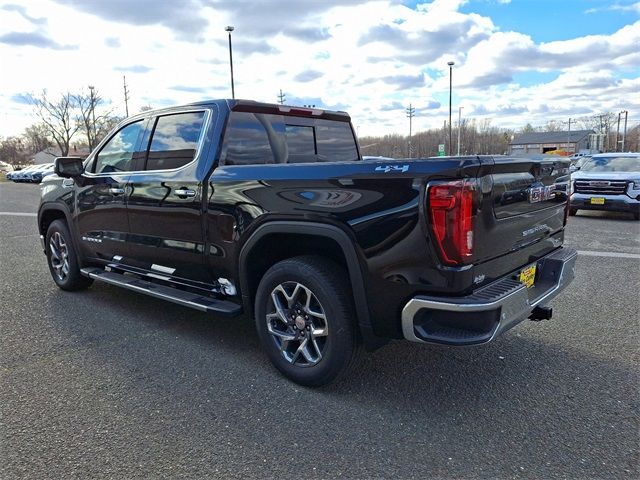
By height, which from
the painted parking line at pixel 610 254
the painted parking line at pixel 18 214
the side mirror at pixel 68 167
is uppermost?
the side mirror at pixel 68 167

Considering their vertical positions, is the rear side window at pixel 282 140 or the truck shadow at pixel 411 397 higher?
the rear side window at pixel 282 140

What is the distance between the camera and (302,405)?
3002mm

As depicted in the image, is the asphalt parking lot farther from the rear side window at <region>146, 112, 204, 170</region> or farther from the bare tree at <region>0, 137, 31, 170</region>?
the bare tree at <region>0, 137, 31, 170</region>

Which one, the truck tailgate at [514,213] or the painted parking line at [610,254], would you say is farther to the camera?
the painted parking line at [610,254]

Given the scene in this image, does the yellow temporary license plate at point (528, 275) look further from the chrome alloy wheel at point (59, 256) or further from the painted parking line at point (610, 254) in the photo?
the chrome alloy wheel at point (59, 256)

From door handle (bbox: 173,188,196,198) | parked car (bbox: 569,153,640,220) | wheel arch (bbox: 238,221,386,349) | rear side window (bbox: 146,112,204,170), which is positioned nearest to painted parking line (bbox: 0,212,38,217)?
rear side window (bbox: 146,112,204,170)

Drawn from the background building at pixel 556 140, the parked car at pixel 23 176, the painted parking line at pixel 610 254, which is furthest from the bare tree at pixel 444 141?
the painted parking line at pixel 610 254

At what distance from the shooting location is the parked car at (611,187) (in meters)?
11.1

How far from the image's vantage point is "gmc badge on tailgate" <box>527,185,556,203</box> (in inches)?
122

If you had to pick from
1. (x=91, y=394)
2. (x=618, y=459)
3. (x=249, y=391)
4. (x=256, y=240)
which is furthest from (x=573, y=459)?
(x=91, y=394)

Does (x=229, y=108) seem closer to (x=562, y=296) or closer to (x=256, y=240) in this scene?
(x=256, y=240)

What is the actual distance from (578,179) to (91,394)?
1166 cm

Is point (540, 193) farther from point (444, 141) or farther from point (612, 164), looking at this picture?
point (444, 141)

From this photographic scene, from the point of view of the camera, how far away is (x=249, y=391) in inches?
125
